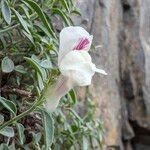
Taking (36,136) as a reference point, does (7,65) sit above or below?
above

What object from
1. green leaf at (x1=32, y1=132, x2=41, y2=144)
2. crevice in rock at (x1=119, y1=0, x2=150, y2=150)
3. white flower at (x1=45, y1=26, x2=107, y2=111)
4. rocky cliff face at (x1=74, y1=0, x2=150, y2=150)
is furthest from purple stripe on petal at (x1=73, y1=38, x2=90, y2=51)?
crevice in rock at (x1=119, y1=0, x2=150, y2=150)

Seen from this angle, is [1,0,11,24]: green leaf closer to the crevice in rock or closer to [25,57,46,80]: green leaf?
[25,57,46,80]: green leaf

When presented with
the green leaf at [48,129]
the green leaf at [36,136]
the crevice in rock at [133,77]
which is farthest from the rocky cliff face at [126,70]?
the green leaf at [48,129]

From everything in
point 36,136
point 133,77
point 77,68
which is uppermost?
point 77,68

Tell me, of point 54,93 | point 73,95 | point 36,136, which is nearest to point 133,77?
point 73,95

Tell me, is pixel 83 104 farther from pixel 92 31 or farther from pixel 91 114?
pixel 92 31

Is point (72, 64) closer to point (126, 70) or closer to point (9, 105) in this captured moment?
point (9, 105)
